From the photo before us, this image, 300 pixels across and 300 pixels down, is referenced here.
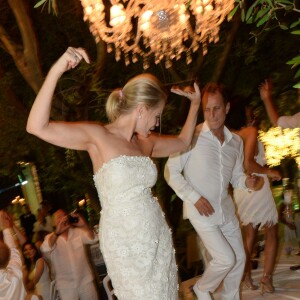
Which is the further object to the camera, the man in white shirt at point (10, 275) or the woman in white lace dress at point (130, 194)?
the man in white shirt at point (10, 275)

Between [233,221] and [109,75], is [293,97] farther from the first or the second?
[233,221]

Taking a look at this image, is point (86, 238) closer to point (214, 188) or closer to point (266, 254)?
point (266, 254)

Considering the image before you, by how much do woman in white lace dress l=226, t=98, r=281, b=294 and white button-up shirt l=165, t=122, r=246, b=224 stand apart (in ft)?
2.45

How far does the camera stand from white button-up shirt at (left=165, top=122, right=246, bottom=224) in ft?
14.7

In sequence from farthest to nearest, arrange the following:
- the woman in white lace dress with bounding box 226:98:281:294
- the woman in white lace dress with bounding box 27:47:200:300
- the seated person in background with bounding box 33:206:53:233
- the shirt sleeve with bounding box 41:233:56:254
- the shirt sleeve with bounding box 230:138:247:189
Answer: the seated person in background with bounding box 33:206:53:233 → the shirt sleeve with bounding box 41:233:56:254 → the woman in white lace dress with bounding box 226:98:281:294 → the shirt sleeve with bounding box 230:138:247:189 → the woman in white lace dress with bounding box 27:47:200:300

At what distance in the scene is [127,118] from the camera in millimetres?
3279

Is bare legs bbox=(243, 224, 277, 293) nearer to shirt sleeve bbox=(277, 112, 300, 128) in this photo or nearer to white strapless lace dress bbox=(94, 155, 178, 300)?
shirt sleeve bbox=(277, 112, 300, 128)

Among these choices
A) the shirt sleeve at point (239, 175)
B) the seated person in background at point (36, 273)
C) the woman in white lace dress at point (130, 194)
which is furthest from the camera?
the seated person in background at point (36, 273)

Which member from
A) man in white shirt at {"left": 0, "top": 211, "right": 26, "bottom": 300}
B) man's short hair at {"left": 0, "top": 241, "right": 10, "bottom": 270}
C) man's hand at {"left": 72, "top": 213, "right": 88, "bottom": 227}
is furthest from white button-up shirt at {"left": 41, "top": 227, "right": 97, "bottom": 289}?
man's short hair at {"left": 0, "top": 241, "right": 10, "bottom": 270}

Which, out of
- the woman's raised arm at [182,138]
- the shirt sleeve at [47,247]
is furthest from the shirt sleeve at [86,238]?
the woman's raised arm at [182,138]

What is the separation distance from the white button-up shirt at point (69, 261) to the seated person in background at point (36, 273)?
10cm

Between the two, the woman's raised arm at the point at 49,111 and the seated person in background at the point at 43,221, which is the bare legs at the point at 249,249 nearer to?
the woman's raised arm at the point at 49,111

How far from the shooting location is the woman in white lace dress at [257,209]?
5301mm

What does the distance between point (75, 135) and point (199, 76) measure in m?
6.75
